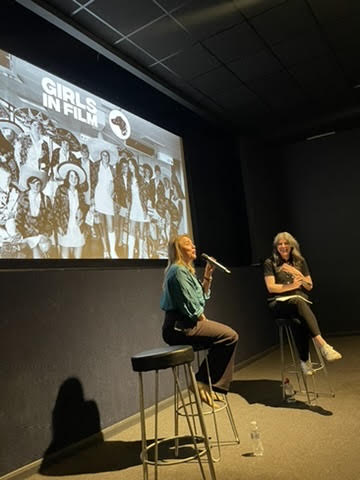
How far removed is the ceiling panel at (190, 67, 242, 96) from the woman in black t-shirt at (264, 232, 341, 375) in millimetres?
1990

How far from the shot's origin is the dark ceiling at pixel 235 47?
10.5 feet

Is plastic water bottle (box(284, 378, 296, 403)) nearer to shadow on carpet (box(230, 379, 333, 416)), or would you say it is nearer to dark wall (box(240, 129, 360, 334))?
shadow on carpet (box(230, 379, 333, 416))

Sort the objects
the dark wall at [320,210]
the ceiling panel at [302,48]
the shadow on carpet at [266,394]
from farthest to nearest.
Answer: the dark wall at [320,210], the ceiling panel at [302,48], the shadow on carpet at [266,394]

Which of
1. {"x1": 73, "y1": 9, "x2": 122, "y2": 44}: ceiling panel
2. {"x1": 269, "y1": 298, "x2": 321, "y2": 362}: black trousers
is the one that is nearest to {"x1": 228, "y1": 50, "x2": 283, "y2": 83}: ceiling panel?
{"x1": 73, "y1": 9, "x2": 122, "y2": 44}: ceiling panel

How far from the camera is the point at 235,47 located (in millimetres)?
3795

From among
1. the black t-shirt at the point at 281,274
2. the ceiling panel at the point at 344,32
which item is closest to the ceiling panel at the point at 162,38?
the ceiling panel at the point at 344,32

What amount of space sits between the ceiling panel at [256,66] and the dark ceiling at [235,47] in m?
0.01

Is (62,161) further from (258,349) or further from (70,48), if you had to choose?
(258,349)

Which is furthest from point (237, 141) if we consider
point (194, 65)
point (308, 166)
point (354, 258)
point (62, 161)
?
point (62, 161)

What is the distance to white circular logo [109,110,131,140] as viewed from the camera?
3449mm

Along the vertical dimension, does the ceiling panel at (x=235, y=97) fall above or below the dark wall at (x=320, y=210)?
above

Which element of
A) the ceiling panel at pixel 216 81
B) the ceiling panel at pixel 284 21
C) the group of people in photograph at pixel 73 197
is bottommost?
the group of people in photograph at pixel 73 197

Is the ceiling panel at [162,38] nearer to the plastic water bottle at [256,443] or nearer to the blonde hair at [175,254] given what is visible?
the blonde hair at [175,254]

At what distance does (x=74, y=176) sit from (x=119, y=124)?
82cm
